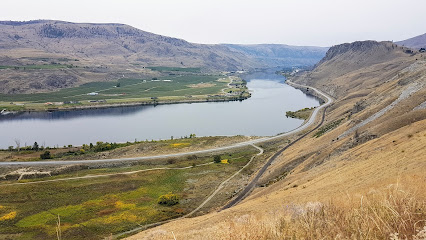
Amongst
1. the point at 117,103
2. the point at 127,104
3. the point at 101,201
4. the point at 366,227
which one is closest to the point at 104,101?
the point at 117,103

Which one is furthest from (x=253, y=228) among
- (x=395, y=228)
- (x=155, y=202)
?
(x=155, y=202)

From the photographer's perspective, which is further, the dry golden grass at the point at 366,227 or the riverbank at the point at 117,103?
the riverbank at the point at 117,103

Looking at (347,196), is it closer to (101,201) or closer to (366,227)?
(366,227)

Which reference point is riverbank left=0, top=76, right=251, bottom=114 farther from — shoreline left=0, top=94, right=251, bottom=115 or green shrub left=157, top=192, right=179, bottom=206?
green shrub left=157, top=192, right=179, bottom=206

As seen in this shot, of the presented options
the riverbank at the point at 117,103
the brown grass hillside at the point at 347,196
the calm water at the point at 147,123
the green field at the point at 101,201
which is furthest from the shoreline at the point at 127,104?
the brown grass hillside at the point at 347,196

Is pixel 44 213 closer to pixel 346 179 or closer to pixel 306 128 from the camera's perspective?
pixel 346 179

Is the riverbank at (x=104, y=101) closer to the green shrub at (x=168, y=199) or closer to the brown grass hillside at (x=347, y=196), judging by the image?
the green shrub at (x=168, y=199)
